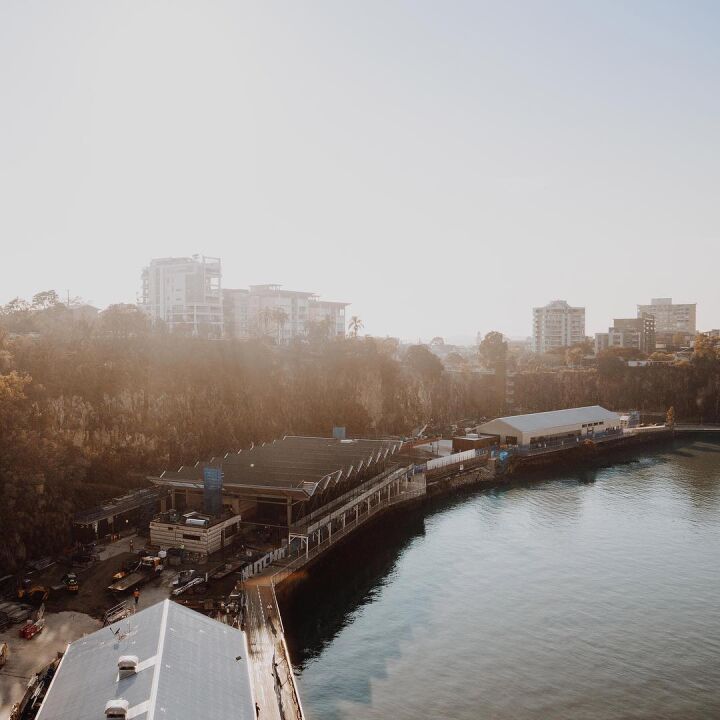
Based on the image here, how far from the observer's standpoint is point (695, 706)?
2142 cm

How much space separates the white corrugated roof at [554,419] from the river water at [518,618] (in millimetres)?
22243

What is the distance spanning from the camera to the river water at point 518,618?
72.2 feet

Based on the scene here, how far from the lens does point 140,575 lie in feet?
96.0

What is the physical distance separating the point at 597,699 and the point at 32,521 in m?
27.6

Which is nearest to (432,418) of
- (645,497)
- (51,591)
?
(645,497)

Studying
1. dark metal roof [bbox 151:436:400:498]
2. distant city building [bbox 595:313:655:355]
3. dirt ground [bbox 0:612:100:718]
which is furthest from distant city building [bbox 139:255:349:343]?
distant city building [bbox 595:313:655:355]

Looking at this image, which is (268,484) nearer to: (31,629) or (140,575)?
(140,575)

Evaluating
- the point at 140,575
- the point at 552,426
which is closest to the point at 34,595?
the point at 140,575

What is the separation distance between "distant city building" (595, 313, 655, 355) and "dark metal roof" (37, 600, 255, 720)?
472 ft

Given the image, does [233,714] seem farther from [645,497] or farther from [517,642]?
[645,497]

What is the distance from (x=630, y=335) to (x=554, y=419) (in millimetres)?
86109

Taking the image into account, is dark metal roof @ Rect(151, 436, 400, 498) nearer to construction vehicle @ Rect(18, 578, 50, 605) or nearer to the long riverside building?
the long riverside building

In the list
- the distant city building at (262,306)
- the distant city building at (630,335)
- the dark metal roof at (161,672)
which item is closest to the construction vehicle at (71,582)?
the dark metal roof at (161,672)

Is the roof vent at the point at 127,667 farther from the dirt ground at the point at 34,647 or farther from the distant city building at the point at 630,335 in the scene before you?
the distant city building at the point at 630,335
